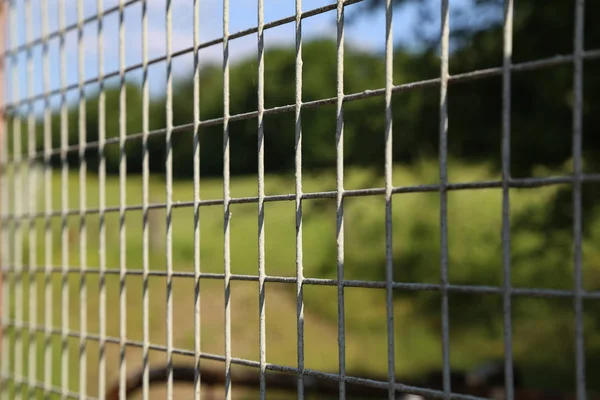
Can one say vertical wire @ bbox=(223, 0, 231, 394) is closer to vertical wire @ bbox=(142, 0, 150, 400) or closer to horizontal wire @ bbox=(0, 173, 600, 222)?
horizontal wire @ bbox=(0, 173, 600, 222)

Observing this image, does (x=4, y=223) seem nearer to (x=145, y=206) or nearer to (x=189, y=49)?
(x=145, y=206)

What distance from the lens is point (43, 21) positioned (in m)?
2.66

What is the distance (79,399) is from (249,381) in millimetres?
1657

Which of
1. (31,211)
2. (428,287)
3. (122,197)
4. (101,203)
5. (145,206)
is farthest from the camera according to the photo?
(31,211)

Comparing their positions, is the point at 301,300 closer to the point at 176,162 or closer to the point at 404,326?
the point at 176,162

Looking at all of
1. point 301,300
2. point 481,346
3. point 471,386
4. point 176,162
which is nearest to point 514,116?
point 471,386

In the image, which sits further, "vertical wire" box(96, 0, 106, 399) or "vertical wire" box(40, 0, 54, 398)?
"vertical wire" box(40, 0, 54, 398)

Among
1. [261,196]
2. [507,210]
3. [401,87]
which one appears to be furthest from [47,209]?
[507,210]

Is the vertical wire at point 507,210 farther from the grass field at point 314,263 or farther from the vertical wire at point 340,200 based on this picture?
the grass field at point 314,263

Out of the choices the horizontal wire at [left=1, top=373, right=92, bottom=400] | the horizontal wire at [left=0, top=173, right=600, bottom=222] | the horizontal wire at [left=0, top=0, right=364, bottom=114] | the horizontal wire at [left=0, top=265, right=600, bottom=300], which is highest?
the horizontal wire at [left=0, top=0, right=364, bottom=114]

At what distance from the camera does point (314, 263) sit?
7.73 metres

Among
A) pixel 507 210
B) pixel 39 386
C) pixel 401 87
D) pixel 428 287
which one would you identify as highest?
pixel 401 87

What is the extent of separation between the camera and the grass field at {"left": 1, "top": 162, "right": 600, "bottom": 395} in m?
6.74

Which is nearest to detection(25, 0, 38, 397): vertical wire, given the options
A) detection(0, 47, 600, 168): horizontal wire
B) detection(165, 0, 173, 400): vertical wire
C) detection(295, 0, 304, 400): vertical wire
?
detection(0, 47, 600, 168): horizontal wire
